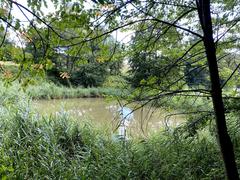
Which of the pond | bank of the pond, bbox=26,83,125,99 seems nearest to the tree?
the pond

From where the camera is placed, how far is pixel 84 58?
1636mm

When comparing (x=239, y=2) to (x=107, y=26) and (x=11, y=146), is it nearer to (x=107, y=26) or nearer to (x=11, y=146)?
(x=107, y=26)

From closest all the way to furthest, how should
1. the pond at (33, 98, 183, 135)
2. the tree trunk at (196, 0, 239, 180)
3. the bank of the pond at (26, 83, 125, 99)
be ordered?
the tree trunk at (196, 0, 239, 180), the pond at (33, 98, 183, 135), the bank of the pond at (26, 83, 125, 99)

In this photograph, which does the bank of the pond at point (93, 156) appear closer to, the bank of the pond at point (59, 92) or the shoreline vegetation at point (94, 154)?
the shoreline vegetation at point (94, 154)

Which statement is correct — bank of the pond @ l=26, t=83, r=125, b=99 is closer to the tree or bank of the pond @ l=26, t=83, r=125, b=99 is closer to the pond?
the pond

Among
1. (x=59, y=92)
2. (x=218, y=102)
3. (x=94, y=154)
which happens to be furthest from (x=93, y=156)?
(x=59, y=92)

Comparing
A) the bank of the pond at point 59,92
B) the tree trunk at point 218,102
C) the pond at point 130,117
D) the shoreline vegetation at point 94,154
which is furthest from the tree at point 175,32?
the bank of the pond at point 59,92

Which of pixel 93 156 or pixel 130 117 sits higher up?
pixel 130 117

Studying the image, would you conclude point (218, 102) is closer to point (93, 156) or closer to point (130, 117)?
point (93, 156)

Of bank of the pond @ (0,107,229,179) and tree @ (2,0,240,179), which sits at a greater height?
tree @ (2,0,240,179)

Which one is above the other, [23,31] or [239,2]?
[239,2]

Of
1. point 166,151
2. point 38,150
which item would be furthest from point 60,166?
point 166,151

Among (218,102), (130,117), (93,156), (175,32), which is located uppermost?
(175,32)

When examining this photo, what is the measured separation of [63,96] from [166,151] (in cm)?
934
